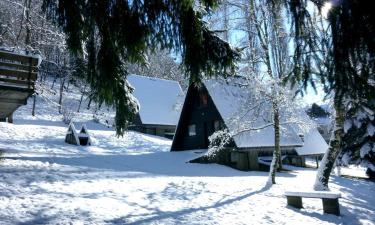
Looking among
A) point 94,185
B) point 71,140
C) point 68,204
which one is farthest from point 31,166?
point 71,140

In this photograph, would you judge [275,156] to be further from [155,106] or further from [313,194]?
[155,106]

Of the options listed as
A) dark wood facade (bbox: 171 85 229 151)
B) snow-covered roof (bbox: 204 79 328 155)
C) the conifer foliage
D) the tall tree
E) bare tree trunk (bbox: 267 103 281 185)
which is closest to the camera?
the tall tree

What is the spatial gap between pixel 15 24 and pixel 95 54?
378 inches

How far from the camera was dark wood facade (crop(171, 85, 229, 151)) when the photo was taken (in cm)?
2420

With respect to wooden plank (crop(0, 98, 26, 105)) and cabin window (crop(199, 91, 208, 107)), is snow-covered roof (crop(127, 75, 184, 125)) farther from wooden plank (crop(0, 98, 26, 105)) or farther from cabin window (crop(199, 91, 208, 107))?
wooden plank (crop(0, 98, 26, 105))

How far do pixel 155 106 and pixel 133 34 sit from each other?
34274 millimetres

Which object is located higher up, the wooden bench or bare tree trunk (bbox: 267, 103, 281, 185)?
bare tree trunk (bbox: 267, 103, 281, 185)

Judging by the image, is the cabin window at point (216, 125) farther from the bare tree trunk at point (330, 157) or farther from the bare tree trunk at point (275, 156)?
the bare tree trunk at point (330, 157)

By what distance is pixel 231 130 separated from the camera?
730 inches

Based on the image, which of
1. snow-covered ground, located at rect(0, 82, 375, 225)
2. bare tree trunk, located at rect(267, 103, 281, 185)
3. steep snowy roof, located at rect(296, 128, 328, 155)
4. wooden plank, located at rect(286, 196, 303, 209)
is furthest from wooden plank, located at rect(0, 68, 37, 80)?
steep snowy roof, located at rect(296, 128, 328, 155)

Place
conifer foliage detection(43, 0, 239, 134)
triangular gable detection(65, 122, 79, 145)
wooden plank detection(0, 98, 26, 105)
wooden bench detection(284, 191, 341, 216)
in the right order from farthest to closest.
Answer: triangular gable detection(65, 122, 79, 145) < wooden plank detection(0, 98, 26, 105) < wooden bench detection(284, 191, 341, 216) < conifer foliage detection(43, 0, 239, 134)

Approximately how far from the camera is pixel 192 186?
12828mm

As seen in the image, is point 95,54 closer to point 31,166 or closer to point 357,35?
point 357,35

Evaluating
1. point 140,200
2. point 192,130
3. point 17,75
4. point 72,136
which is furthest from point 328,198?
point 72,136
